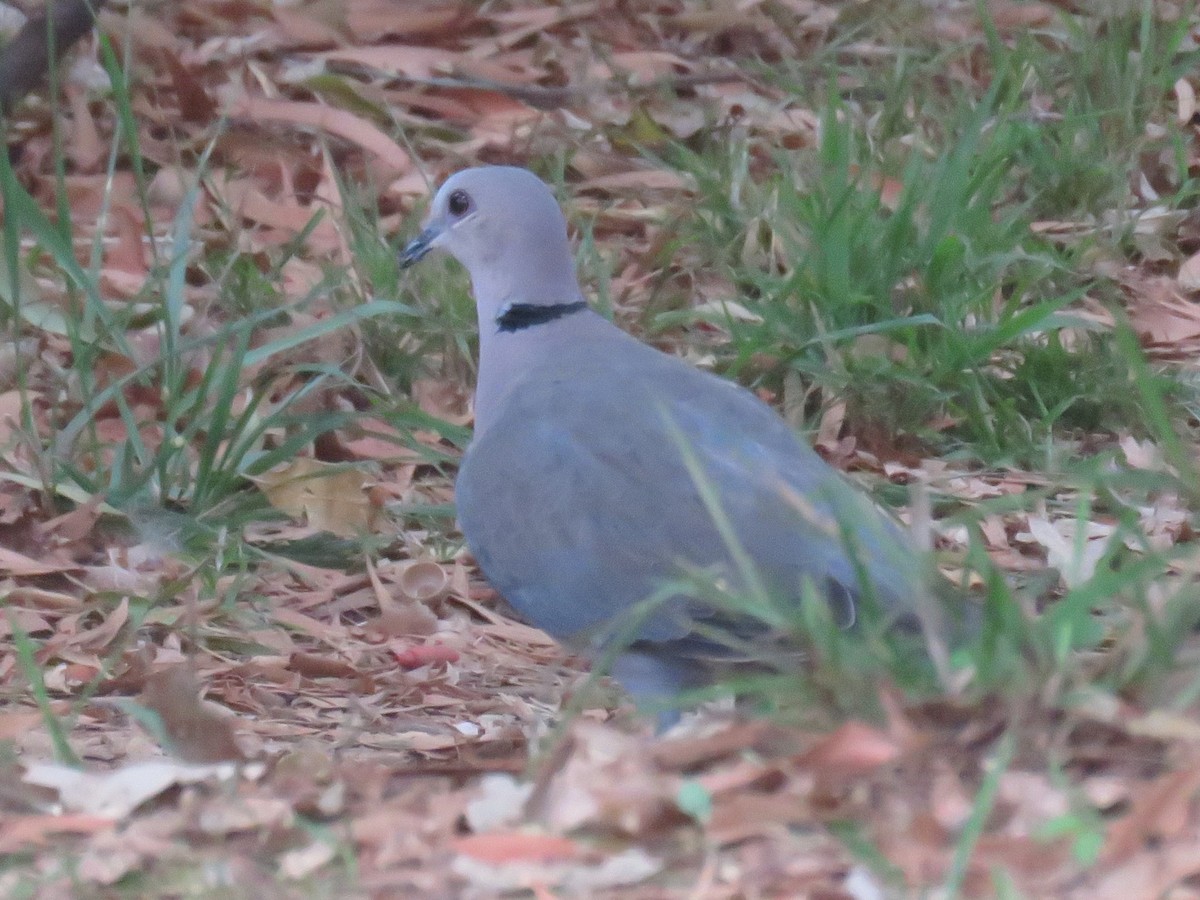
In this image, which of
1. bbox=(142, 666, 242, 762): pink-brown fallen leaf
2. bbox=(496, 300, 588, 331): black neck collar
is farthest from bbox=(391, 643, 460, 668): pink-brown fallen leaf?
bbox=(142, 666, 242, 762): pink-brown fallen leaf

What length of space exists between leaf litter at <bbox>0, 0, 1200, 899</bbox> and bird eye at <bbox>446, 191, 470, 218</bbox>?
628 mm

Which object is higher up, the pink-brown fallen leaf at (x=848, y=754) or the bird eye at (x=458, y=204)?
the bird eye at (x=458, y=204)

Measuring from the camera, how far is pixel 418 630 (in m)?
4.24

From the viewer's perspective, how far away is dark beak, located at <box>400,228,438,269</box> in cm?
466

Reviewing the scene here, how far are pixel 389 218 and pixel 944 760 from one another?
4105mm

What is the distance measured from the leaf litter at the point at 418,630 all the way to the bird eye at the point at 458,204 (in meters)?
0.63

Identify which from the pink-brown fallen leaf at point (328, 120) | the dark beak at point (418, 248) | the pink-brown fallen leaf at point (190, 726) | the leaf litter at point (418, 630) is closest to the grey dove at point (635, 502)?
the leaf litter at point (418, 630)

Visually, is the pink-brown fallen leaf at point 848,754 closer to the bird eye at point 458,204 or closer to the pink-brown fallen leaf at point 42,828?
the pink-brown fallen leaf at point 42,828

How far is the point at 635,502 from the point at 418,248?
4.88 ft

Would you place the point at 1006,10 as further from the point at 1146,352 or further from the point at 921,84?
the point at 1146,352

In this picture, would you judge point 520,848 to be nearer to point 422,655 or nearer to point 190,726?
point 190,726

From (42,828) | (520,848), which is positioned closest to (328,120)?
(42,828)

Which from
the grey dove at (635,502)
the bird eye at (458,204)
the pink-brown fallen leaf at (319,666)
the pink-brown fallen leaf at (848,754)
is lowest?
the pink-brown fallen leaf at (319,666)

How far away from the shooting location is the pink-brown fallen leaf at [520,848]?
7.54ft
